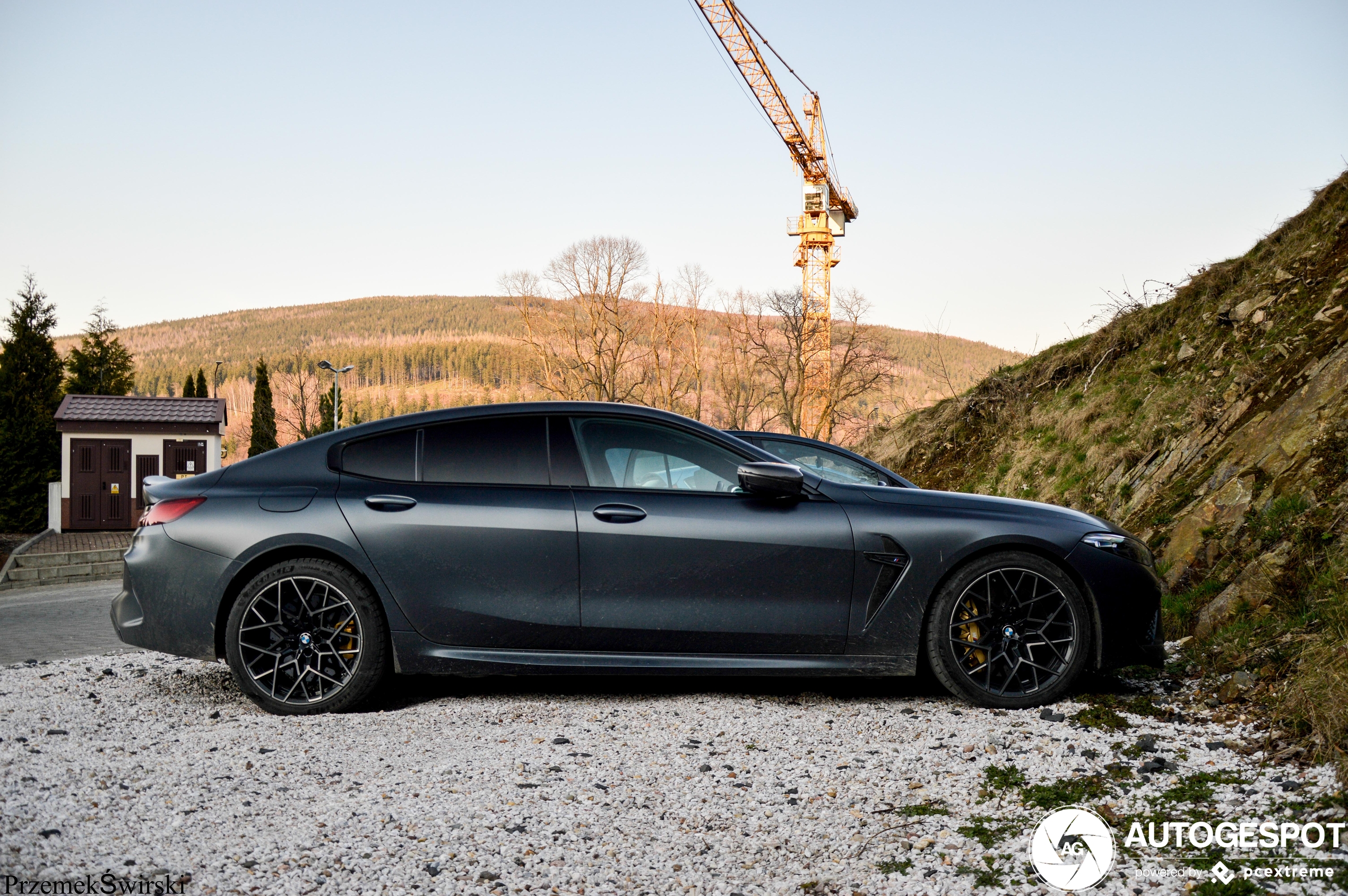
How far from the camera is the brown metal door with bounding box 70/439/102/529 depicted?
1112 inches

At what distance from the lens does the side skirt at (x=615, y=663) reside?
15.2 feet

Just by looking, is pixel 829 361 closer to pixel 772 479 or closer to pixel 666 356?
pixel 666 356

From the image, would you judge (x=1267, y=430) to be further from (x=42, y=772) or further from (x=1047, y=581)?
(x=42, y=772)

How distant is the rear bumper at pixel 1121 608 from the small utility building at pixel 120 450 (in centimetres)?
2932

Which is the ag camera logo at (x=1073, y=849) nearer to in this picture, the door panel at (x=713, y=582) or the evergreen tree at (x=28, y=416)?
the door panel at (x=713, y=582)

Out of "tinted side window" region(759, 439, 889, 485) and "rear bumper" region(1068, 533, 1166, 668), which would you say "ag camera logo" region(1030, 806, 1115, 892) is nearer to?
"rear bumper" region(1068, 533, 1166, 668)

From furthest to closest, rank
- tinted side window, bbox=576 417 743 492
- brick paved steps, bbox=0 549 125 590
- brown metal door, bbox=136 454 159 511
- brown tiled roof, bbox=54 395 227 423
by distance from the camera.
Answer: brown metal door, bbox=136 454 159 511 → brown tiled roof, bbox=54 395 227 423 → brick paved steps, bbox=0 549 125 590 → tinted side window, bbox=576 417 743 492

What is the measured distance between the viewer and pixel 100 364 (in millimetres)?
50938

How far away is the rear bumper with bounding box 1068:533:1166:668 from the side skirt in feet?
3.03

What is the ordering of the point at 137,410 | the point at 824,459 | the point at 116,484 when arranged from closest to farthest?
1. the point at 824,459
2. the point at 116,484
3. the point at 137,410

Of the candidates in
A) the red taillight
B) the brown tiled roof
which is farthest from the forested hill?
the red taillight

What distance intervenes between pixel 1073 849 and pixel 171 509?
4.31 m

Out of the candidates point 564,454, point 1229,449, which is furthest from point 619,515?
point 1229,449

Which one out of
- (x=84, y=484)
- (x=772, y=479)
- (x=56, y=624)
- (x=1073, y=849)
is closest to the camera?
(x=1073, y=849)
